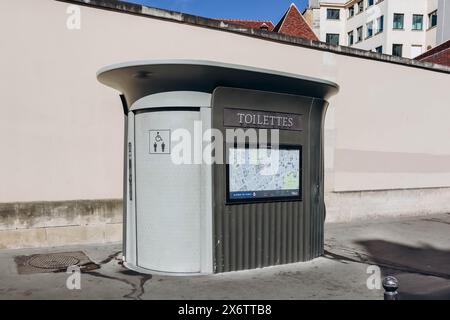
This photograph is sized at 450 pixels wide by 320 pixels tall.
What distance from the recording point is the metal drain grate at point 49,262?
21.2ft

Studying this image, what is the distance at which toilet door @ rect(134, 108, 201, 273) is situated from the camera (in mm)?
6125

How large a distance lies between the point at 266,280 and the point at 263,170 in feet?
5.24

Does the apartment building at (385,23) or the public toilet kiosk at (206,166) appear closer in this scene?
the public toilet kiosk at (206,166)

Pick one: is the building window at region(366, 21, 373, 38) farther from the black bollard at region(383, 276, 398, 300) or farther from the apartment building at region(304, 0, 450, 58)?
the black bollard at region(383, 276, 398, 300)

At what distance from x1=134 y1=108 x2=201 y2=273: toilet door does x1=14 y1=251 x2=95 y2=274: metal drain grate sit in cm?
153

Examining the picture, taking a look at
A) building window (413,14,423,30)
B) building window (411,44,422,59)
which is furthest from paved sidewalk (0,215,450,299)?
building window (413,14,423,30)

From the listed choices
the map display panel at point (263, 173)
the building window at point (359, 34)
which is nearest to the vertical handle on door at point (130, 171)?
the map display panel at point (263, 173)

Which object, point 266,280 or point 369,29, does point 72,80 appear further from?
point 369,29

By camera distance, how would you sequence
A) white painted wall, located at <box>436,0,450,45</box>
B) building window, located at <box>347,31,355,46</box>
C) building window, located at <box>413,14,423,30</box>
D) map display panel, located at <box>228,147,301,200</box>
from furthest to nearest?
1. building window, located at <box>347,31,355,46</box>
2. building window, located at <box>413,14,423,30</box>
3. white painted wall, located at <box>436,0,450,45</box>
4. map display panel, located at <box>228,147,301,200</box>

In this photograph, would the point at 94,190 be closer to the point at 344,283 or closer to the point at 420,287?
the point at 344,283

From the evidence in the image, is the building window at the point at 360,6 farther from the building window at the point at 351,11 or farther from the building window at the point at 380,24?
the building window at the point at 380,24

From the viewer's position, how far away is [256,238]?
650cm

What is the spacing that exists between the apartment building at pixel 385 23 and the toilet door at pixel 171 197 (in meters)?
39.4

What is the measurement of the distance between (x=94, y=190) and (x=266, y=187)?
369 cm
